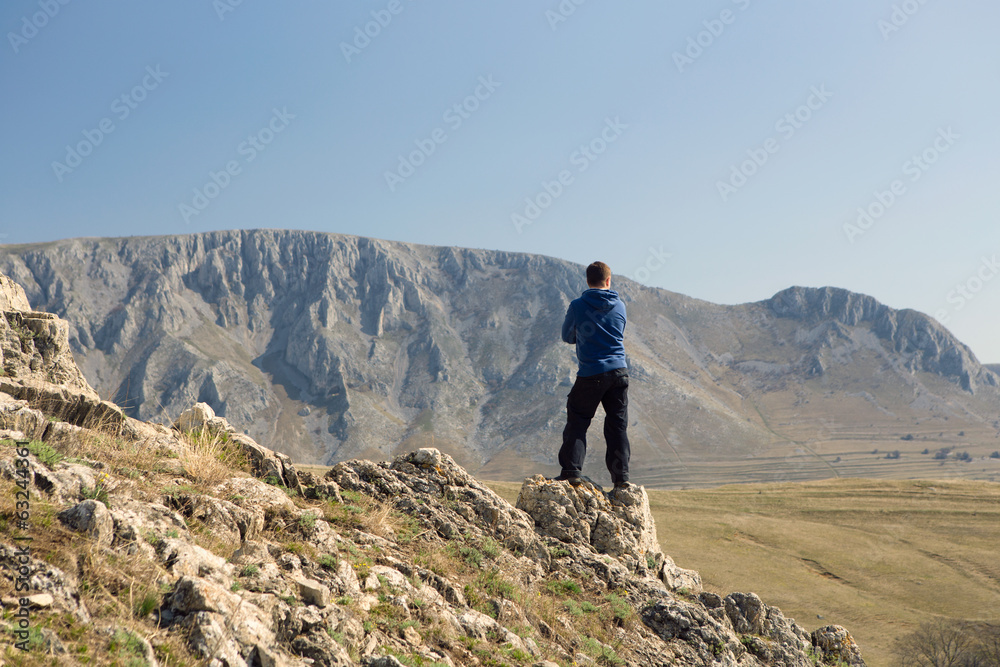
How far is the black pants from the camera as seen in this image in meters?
8.31

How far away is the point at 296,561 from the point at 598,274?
550 centimetres

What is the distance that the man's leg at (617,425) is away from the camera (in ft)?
27.8

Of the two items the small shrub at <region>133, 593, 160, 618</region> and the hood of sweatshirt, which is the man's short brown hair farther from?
the small shrub at <region>133, 593, 160, 618</region>

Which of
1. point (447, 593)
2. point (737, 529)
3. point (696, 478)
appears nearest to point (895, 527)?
point (737, 529)

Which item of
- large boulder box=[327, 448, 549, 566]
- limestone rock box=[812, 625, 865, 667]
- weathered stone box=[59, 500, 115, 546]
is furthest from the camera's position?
limestone rock box=[812, 625, 865, 667]

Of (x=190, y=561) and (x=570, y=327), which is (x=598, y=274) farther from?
(x=190, y=561)

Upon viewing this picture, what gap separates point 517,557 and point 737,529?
122 ft

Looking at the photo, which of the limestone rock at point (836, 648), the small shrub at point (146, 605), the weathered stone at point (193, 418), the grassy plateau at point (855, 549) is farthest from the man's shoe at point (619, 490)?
the grassy plateau at point (855, 549)

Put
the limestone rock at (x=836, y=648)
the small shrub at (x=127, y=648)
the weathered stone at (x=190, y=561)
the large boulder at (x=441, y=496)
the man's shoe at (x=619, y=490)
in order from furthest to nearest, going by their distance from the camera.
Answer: the man's shoe at (x=619, y=490) < the limestone rock at (x=836, y=648) < the large boulder at (x=441, y=496) < the weathered stone at (x=190, y=561) < the small shrub at (x=127, y=648)

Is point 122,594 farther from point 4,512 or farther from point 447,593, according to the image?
point 447,593

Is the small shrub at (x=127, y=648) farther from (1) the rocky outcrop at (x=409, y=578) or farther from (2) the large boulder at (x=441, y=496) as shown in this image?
(2) the large boulder at (x=441, y=496)

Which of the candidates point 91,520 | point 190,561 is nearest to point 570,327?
point 190,561

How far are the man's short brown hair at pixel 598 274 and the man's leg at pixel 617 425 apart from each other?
1353 mm

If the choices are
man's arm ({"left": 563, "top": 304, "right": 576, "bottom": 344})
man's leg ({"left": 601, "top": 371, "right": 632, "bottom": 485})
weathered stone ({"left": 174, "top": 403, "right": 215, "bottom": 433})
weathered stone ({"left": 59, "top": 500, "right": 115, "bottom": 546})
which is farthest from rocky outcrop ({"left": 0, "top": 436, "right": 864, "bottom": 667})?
man's arm ({"left": 563, "top": 304, "right": 576, "bottom": 344})
